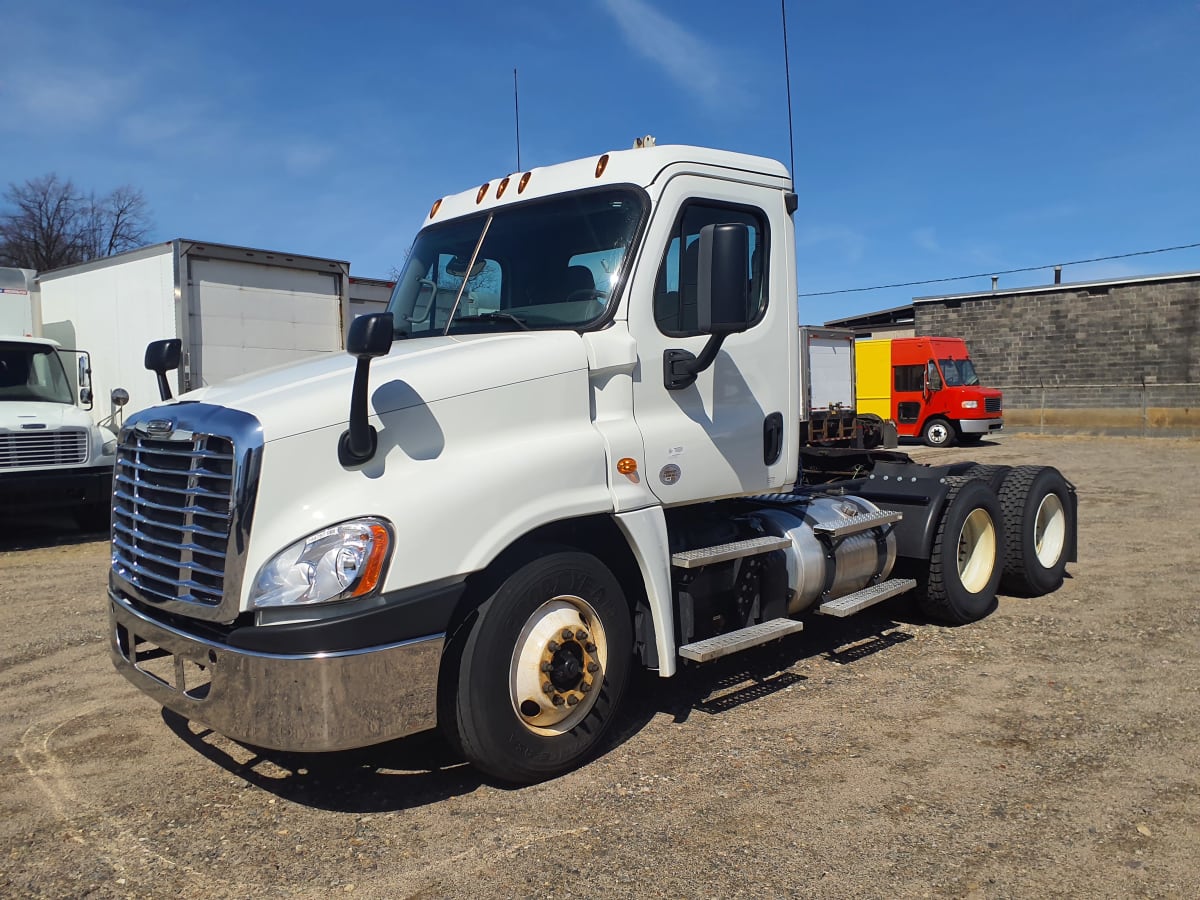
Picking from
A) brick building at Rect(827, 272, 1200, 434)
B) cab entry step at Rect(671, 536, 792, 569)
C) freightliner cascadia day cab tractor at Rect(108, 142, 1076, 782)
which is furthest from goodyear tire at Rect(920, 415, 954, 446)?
cab entry step at Rect(671, 536, 792, 569)

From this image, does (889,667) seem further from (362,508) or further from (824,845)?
(362,508)

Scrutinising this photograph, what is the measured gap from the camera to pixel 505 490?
3840 mm

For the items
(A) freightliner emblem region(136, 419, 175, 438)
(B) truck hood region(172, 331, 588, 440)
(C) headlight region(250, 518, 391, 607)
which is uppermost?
(B) truck hood region(172, 331, 588, 440)

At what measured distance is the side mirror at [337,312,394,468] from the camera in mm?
3428

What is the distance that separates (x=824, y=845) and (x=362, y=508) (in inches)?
84.4

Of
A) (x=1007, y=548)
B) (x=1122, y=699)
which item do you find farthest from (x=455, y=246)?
(x=1007, y=548)

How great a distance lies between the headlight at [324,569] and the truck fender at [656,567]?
1.27 meters

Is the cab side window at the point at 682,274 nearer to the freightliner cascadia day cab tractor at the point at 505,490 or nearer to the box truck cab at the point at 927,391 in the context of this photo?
the freightliner cascadia day cab tractor at the point at 505,490

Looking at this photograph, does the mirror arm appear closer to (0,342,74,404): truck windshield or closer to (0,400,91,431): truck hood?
(0,400,91,431): truck hood

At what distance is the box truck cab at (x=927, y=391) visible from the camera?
2620 cm

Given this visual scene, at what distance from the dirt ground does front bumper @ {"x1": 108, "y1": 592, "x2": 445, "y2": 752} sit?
1.55 feet

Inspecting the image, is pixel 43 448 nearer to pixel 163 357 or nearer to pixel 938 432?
pixel 163 357

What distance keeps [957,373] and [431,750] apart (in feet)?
83.3

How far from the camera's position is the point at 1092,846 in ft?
11.6
